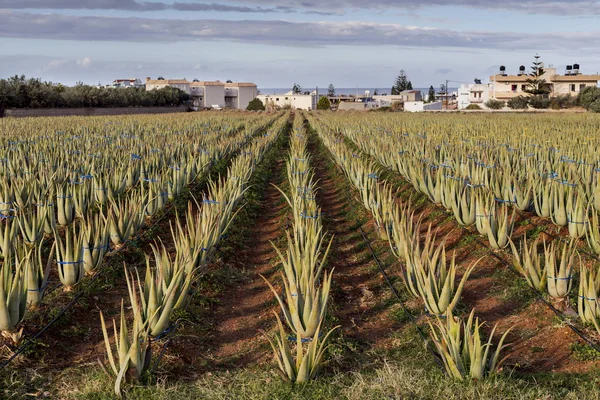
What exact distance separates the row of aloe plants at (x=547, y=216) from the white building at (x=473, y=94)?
82346 mm

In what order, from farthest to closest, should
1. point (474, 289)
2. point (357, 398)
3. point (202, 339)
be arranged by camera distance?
point (474, 289) < point (202, 339) < point (357, 398)

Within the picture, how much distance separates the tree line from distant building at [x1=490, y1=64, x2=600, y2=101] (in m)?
43.6

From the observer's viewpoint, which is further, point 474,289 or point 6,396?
point 474,289

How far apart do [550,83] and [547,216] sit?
7870 cm

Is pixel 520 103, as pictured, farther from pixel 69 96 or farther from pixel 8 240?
pixel 8 240

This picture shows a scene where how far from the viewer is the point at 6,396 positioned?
4305mm

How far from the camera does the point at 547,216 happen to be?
8.20 m

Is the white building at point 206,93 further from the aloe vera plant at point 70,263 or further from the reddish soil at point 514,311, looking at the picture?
the aloe vera plant at point 70,263

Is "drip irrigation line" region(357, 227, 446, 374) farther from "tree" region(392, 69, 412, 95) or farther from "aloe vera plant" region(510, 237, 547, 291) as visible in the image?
"tree" region(392, 69, 412, 95)

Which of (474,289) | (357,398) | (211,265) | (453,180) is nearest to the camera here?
(357,398)

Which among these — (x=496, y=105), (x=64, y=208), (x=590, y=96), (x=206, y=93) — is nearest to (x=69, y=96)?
(x=590, y=96)

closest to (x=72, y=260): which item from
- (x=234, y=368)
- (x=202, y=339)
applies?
(x=202, y=339)

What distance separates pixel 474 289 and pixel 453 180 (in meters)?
2.53

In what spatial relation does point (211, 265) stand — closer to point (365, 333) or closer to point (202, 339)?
point (202, 339)
